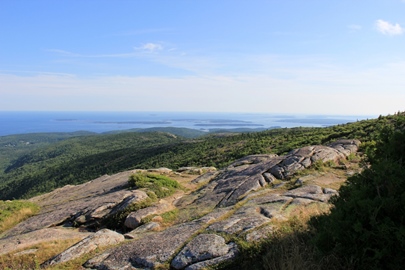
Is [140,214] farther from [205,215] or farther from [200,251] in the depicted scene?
[200,251]

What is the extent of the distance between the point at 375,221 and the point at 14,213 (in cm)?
1576

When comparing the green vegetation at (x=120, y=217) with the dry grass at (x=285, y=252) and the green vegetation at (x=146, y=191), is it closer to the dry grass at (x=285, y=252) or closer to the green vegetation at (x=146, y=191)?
the green vegetation at (x=146, y=191)

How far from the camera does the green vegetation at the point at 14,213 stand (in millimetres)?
12928

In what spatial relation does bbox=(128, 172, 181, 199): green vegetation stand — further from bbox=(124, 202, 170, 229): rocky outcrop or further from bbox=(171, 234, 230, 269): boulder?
bbox=(171, 234, 230, 269): boulder

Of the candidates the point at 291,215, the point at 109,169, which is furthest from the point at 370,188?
the point at 109,169

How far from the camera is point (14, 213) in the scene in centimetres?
1378

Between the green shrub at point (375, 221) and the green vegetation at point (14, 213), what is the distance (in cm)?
1387

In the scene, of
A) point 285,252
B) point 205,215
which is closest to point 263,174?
point 205,215

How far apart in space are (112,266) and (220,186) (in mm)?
7712

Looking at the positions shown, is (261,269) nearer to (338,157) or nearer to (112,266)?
(112,266)

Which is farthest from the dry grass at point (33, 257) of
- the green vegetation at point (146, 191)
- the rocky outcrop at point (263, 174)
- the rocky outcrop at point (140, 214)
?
the rocky outcrop at point (263, 174)

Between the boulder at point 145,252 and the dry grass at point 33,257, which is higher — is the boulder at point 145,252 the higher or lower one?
the higher one

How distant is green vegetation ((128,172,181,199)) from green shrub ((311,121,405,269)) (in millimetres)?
9756

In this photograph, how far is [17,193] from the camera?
253ft
